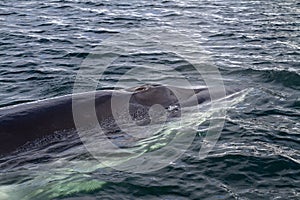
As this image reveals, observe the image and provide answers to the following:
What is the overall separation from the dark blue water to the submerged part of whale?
0.27 m

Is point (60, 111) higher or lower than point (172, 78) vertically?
higher

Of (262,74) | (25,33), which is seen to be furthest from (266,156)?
(25,33)

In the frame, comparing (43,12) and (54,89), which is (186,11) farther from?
(54,89)

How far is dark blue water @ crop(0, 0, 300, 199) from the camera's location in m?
7.81

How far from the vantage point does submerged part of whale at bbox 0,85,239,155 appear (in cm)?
827

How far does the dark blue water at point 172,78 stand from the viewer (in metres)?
7.81

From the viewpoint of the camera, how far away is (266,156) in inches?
352

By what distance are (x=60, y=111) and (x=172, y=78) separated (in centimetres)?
600

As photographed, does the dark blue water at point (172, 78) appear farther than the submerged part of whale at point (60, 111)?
No

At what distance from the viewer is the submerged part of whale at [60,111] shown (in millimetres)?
8266

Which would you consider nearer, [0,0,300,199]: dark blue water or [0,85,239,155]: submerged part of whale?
[0,0,300,199]: dark blue water

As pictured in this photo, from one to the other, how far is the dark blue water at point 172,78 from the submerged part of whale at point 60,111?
27cm

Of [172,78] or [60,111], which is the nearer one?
[60,111]

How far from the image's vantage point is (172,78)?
1440 cm
